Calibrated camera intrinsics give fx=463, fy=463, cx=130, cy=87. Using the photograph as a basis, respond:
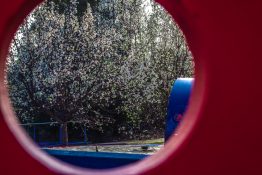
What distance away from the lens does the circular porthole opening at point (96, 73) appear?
16.5m

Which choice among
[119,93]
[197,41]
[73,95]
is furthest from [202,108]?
[119,93]

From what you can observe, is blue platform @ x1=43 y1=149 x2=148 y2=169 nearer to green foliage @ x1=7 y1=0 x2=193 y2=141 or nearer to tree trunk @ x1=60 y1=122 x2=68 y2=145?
tree trunk @ x1=60 y1=122 x2=68 y2=145

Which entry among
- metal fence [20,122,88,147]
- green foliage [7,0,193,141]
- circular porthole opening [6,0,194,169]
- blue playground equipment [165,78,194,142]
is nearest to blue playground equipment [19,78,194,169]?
blue playground equipment [165,78,194,142]

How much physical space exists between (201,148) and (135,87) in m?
16.7

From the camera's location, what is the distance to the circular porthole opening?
1655cm

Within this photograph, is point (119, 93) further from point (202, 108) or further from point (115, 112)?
point (202, 108)

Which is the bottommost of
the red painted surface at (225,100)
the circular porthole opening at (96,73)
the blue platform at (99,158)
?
the blue platform at (99,158)

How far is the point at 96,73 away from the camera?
56.7 ft

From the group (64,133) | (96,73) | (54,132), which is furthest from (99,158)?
(54,132)

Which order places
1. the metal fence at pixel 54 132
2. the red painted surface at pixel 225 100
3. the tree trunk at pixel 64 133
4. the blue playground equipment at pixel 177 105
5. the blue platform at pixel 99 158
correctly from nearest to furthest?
the red painted surface at pixel 225 100
the blue platform at pixel 99 158
the blue playground equipment at pixel 177 105
the tree trunk at pixel 64 133
the metal fence at pixel 54 132

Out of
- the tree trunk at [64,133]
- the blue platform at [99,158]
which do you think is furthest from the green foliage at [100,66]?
the blue platform at [99,158]

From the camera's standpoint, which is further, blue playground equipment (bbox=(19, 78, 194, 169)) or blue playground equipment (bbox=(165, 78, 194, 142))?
blue playground equipment (bbox=(165, 78, 194, 142))

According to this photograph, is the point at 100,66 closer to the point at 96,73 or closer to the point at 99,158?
the point at 96,73

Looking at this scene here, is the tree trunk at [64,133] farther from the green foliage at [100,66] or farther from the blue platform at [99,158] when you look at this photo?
the blue platform at [99,158]
